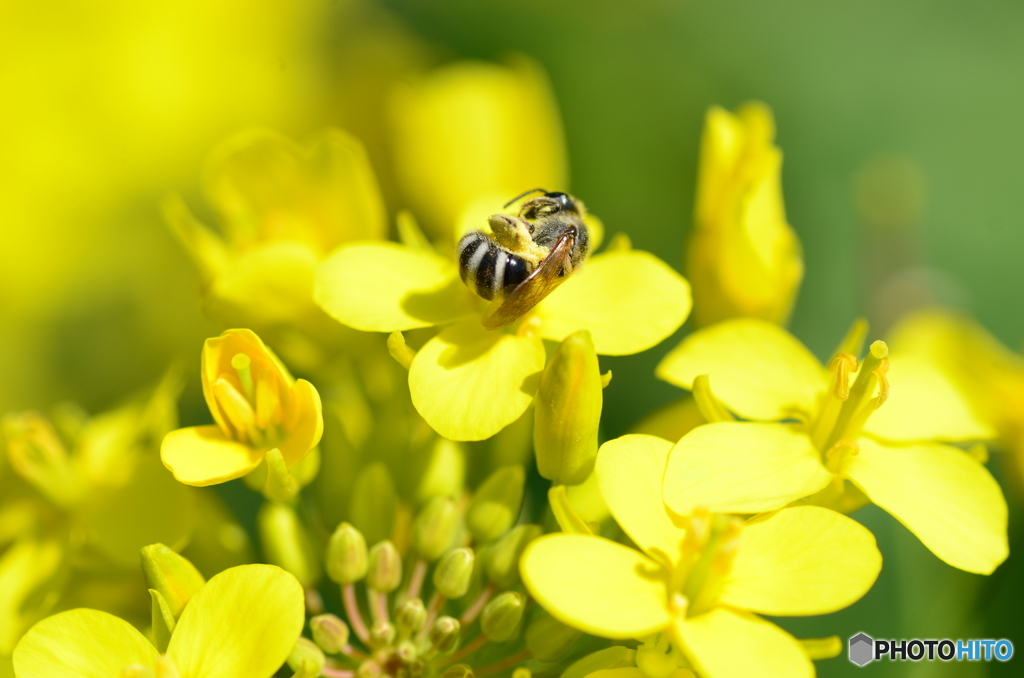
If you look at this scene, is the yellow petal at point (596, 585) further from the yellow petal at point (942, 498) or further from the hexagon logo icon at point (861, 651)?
the hexagon logo icon at point (861, 651)

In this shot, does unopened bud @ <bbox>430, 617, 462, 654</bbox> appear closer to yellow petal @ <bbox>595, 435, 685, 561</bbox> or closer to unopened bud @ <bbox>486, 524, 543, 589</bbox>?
unopened bud @ <bbox>486, 524, 543, 589</bbox>

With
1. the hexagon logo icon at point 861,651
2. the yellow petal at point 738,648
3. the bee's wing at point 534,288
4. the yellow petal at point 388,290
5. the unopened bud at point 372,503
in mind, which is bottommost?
the hexagon logo icon at point 861,651

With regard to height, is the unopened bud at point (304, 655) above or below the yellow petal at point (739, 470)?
below

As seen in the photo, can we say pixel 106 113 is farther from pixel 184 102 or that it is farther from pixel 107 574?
pixel 107 574

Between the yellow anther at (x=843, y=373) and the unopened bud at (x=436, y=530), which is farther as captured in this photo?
the unopened bud at (x=436, y=530)

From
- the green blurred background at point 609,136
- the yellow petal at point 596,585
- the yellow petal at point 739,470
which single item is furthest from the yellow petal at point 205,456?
the green blurred background at point 609,136

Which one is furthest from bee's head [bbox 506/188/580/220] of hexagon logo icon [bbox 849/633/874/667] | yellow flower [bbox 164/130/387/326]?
hexagon logo icon [bbox 849/633/874/667]

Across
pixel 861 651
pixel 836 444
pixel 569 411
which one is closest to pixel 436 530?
pixel 569 411
